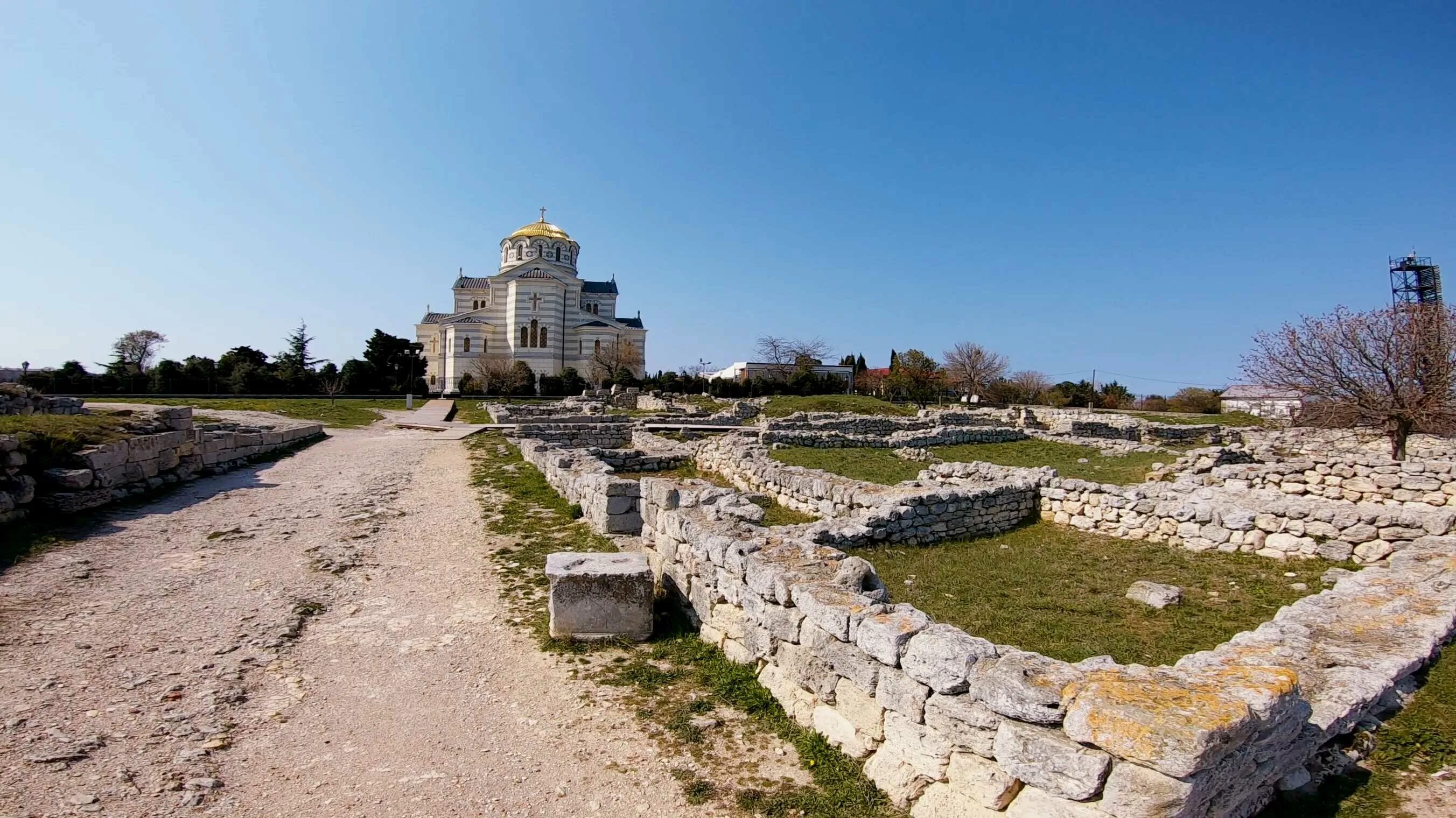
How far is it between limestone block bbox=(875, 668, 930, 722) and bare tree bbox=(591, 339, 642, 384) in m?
62.0

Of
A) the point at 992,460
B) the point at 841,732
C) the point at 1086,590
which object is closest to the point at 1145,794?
the point at 841,732

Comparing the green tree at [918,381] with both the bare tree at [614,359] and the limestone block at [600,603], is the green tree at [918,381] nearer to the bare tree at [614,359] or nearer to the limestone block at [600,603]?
the bare tree at [614,359]

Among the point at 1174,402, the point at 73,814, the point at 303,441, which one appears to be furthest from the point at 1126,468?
the point at 1174,402

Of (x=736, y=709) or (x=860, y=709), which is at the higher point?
(x=860, y=709)

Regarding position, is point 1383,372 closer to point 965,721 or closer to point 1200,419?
point 965,721

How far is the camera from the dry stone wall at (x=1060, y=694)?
10.1 feet

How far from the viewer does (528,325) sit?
74375mm

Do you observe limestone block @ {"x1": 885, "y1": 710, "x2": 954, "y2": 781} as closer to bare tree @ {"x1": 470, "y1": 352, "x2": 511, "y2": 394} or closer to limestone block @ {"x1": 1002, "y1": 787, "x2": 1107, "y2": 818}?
limestone block @ {"x1": 1002, "y1": 787, "x2": 1107, "y2": 818}

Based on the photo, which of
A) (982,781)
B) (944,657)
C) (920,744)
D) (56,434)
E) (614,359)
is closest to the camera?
(982,781)

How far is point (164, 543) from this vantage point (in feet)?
32.1

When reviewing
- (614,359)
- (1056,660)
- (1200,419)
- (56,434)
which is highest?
(614,359)

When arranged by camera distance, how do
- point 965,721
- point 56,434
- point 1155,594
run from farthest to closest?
point 56,434 → point 1155,594 → point 965,721

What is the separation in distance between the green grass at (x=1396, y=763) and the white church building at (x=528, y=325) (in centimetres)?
6845

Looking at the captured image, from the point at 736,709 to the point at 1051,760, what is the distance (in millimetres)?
2597
